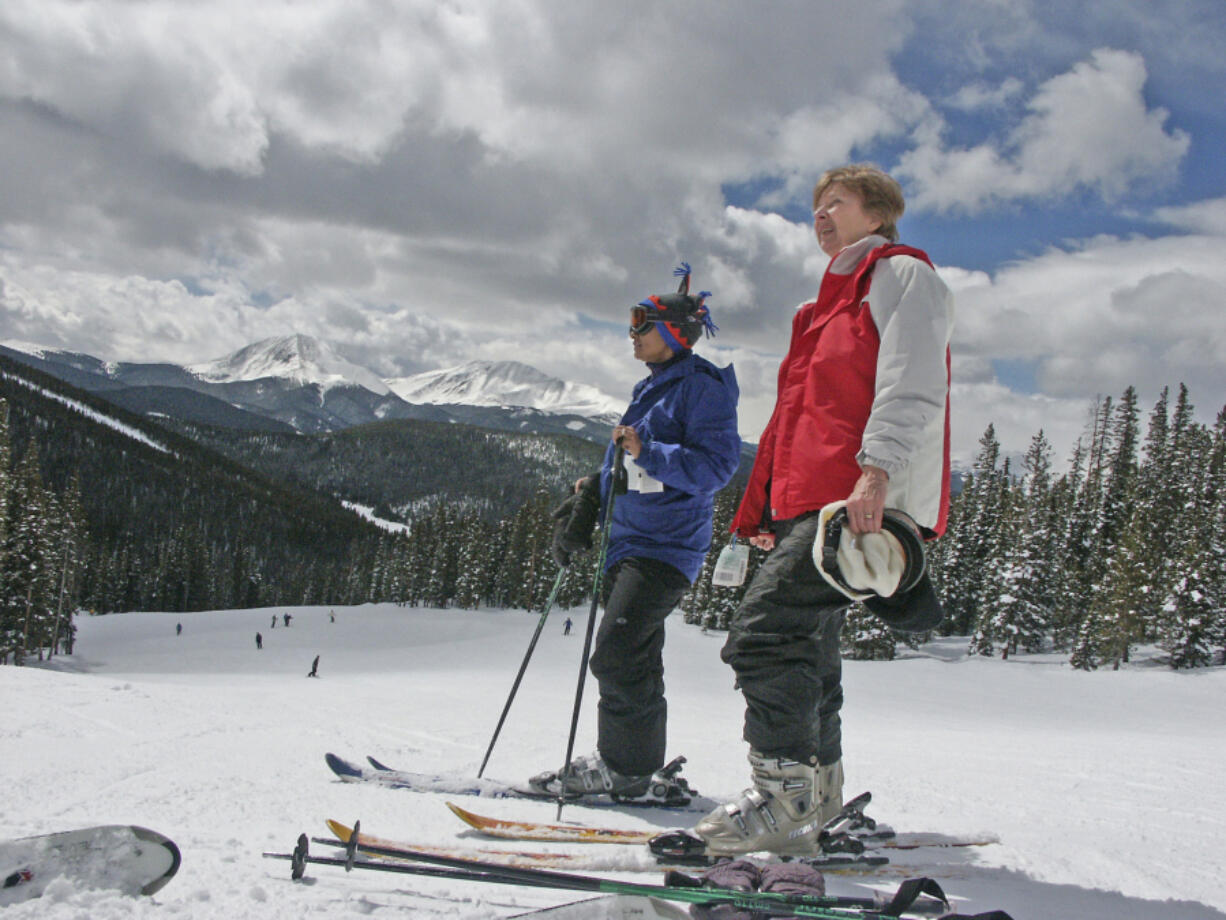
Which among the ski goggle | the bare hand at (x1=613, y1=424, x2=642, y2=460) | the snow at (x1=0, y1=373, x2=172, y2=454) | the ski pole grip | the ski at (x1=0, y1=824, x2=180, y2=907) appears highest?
the snow at (x1=0, y1=373, x2=172, y2=454)

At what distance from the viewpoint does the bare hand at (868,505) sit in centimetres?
210

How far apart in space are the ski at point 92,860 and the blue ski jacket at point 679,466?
2.24m

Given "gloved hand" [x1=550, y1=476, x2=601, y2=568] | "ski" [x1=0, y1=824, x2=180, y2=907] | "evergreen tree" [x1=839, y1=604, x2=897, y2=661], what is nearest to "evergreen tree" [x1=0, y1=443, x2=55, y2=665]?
"gloved hand" [x1=550, y1=476, x2=601, y2=568]

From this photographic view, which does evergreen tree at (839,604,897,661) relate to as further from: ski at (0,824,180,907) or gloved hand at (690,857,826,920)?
ski at (0,824,180,907)

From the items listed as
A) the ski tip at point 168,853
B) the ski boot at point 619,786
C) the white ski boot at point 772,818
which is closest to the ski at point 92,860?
the ski tip at point 168,853

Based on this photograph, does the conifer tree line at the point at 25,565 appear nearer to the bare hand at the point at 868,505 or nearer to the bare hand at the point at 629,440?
the bare hand at the point at 629,440

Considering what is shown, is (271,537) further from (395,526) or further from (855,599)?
Result: (855,599)

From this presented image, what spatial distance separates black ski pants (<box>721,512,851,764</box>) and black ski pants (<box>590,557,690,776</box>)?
960mm

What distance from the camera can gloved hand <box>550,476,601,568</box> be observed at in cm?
370

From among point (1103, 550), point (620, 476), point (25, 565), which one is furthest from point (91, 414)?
point (620, 476)

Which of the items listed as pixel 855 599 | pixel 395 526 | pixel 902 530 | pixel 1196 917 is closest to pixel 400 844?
pixel 855 599

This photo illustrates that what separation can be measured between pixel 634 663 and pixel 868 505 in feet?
5.54

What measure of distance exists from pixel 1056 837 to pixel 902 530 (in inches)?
72.4

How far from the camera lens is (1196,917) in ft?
6.66
